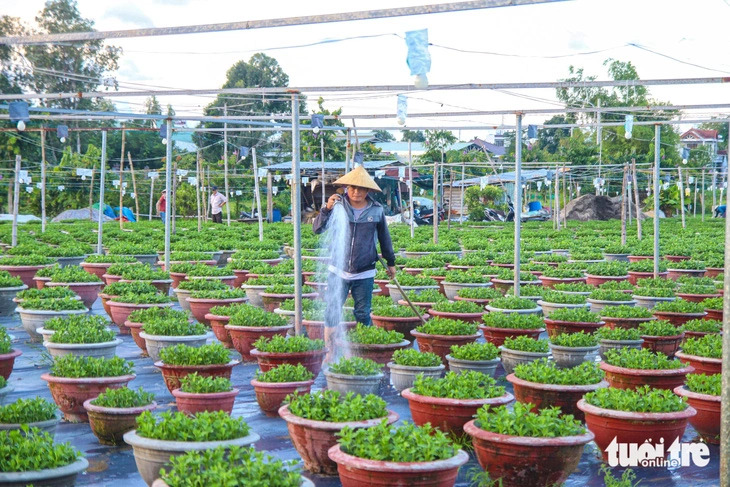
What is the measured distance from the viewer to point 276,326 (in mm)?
9336

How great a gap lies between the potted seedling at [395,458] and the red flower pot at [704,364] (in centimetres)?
427

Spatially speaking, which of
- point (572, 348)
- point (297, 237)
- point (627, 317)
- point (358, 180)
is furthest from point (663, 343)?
point (297, 237)

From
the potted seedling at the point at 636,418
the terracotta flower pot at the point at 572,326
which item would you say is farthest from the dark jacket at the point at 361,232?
the potted seedling at the point at 636,418

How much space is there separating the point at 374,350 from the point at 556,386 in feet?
7.99

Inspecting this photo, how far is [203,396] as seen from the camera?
6.50 meters

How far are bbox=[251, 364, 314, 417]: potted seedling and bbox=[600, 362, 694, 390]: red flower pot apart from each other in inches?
114

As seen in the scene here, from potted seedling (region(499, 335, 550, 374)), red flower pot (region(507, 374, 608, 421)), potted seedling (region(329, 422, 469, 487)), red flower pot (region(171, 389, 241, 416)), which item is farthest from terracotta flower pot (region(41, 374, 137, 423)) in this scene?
potted seedling (region(499, 335, 550, 374))

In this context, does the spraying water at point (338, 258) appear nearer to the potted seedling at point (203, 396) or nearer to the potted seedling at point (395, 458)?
the potted seedling at point (203, 396)

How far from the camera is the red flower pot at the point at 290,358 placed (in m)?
8.02

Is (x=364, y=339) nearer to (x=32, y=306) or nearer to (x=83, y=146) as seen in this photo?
(x=32, y=306)

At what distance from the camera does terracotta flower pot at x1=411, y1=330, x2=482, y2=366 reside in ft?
30.0

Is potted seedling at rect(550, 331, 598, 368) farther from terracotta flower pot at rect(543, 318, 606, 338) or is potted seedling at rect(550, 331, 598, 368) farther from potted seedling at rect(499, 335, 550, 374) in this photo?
terracotta flower pot at rect(543, 318, 606, 338)

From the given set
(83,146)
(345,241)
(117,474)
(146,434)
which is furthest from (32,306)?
(83,146)

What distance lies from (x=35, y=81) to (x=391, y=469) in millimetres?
44897
